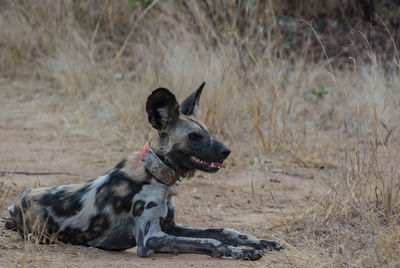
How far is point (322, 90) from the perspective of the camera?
25.7 feet

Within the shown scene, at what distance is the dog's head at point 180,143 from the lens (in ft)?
11.7

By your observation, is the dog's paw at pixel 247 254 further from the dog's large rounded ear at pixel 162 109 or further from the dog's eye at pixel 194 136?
the dog's large rounded ear at pixel 162 109

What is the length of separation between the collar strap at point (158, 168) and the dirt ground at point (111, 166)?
1.41ft

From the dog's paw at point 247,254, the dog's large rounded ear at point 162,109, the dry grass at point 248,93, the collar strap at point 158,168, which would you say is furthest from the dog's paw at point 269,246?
the dog's large rounded ear at point 162,109

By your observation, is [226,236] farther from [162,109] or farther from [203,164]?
[162,109]

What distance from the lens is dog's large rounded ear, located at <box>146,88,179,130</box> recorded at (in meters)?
3.51

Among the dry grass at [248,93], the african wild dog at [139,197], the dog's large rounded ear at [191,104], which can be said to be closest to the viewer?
the african wild dog at [139,197]

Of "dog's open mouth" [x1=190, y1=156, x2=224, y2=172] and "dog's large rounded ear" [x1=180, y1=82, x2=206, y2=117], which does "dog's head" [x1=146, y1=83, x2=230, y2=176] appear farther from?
"dog's large rounded ear" [x1=180, y1=82, x2=206, y2=117]

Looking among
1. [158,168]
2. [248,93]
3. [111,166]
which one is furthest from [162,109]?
[248,93]

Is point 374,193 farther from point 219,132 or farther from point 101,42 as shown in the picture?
point 101,42

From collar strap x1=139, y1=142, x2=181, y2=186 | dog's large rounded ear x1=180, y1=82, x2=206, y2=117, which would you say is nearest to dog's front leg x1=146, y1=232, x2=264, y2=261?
collar strap x1=139, y1=142, x2=181, y2=186

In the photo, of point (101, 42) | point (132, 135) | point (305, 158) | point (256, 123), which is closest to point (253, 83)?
point (256, 123)

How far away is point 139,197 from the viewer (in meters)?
3.48

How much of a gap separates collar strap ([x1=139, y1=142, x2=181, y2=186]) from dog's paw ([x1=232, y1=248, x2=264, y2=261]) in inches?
22.0
